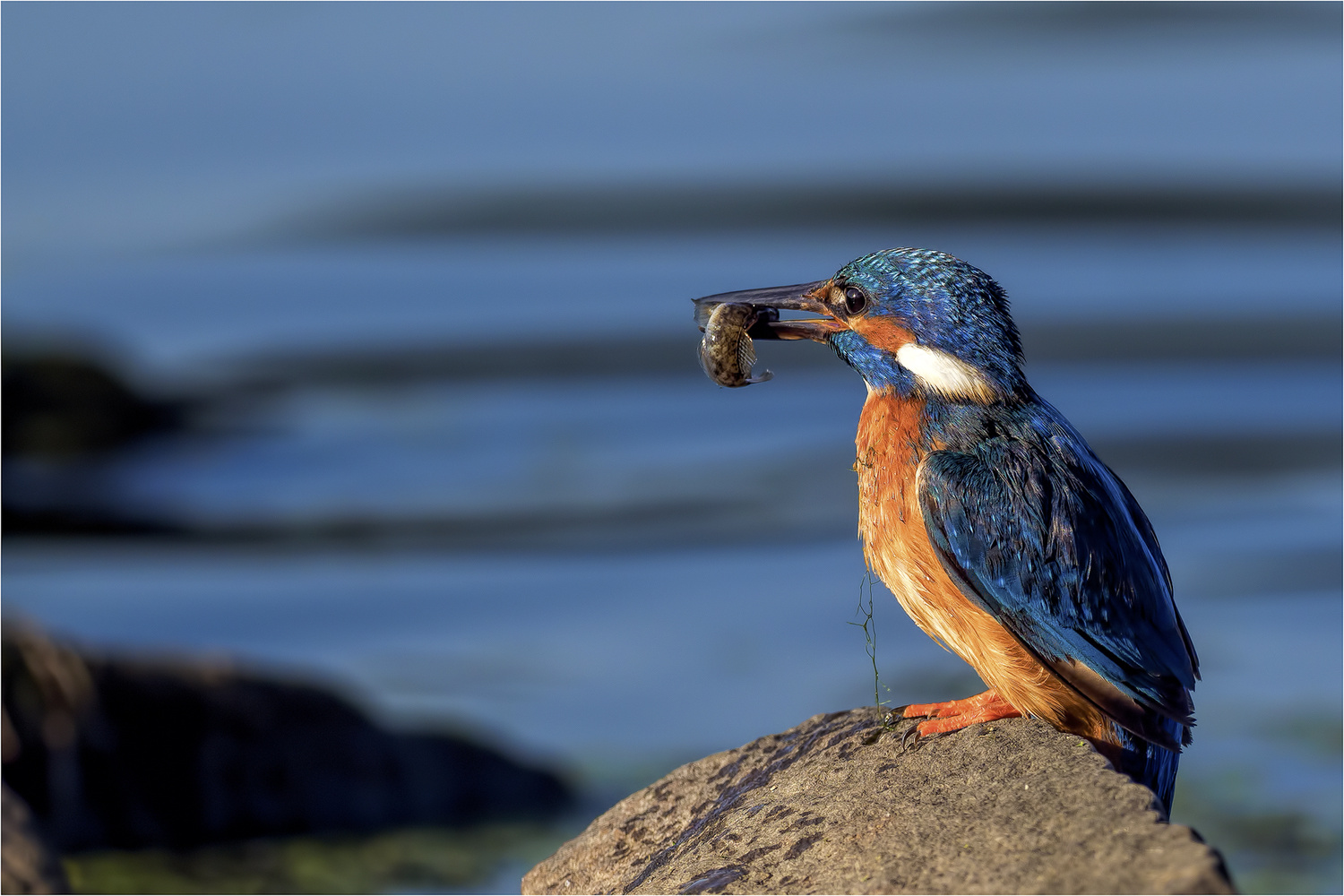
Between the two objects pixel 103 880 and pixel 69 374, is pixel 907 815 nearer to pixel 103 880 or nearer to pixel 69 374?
pixel 103 880

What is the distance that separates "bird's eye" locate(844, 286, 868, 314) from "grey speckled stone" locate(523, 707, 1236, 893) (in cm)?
116

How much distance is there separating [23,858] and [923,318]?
10.9 feet

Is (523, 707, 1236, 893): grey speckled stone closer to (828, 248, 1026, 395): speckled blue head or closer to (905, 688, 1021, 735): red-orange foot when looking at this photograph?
(905, 688, 1021, 735): red-orange foot

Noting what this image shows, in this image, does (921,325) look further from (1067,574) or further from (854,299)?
(1067,574)

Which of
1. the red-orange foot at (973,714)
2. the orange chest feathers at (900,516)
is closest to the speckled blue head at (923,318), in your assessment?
the orange chest feathers at (900,516)

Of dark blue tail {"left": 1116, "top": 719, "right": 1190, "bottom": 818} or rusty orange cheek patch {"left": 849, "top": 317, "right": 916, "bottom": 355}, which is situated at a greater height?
rusty orange cheek patch {"left": 849, "top": 317, "right": 916, "bottom": 355}

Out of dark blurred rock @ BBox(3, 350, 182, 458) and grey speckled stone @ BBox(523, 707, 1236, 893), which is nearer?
grey speckled stone @ BBox(523, 707, 1236, 893)

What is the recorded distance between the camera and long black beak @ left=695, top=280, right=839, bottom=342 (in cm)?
496

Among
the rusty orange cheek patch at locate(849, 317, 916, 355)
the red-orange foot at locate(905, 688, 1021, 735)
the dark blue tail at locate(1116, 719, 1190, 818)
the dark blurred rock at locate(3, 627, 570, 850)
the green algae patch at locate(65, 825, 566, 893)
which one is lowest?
the green algae patch at locate(65, 825, 566, 893)

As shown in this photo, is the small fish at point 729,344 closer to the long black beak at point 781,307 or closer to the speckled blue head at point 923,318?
the long black beak at point 781,307

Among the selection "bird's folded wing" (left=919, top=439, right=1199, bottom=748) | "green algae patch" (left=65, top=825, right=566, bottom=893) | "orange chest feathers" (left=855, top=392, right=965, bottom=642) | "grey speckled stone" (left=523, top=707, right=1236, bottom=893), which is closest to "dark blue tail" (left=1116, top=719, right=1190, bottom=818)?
"bird's folded wing" (left=919, top=439, right=1199, bottom=748)

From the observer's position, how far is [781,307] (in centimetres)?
504

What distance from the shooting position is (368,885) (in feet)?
24.5

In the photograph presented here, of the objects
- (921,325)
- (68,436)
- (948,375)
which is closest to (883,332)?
(921,325)
